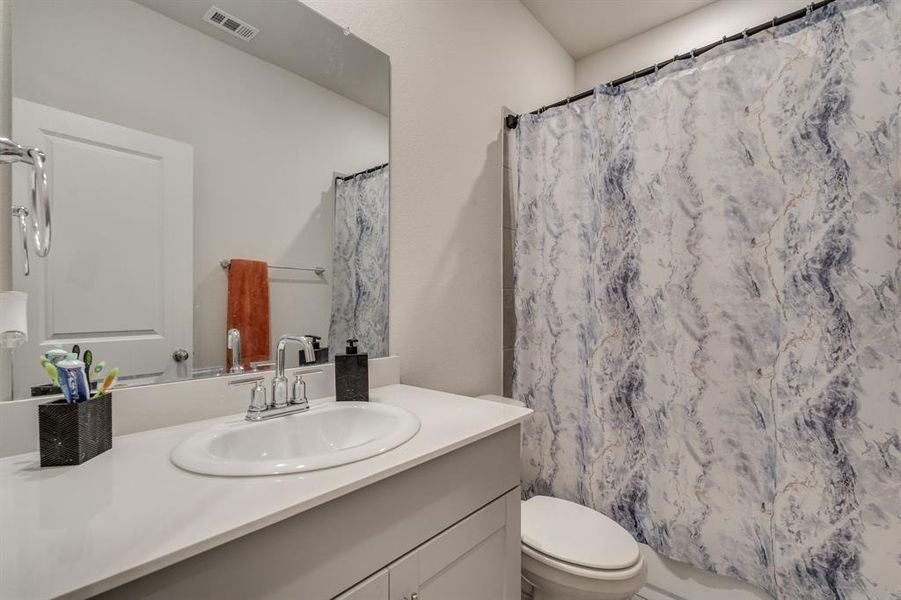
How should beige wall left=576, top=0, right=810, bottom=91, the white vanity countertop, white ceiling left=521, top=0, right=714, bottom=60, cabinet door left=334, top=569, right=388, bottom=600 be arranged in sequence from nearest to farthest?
the white vanity countertop < cabinet door left=334, top=569, right=388, bottom=600 < beige wall left=576, top=0, right=810, bottom=91 < white ceiling left=521, top=0, right=714, bottom=60

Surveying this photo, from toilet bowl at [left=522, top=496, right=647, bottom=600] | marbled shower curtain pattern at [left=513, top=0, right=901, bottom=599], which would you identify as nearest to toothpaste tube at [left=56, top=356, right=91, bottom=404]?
toilet bowl at [left=522, top=496, right=647, bottom=600]

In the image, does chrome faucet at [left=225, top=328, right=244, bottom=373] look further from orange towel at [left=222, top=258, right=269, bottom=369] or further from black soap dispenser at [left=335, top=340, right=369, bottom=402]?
black soap dispenser at [left=335, top=340, right=369, bottom=402]

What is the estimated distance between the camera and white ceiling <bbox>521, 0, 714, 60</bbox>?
6.61ft

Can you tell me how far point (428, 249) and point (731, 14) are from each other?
187 cm

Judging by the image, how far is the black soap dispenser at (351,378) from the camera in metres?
1.11

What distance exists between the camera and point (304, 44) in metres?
1.18

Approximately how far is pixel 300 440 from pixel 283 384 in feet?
0.46

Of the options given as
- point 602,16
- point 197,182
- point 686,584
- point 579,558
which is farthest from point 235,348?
point 602,16

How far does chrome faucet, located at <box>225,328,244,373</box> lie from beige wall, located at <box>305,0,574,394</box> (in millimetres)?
482

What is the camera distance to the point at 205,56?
3.28 ft

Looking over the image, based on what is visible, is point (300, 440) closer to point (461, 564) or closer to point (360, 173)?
point (461, 564)

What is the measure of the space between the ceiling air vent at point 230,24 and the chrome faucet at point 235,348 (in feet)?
2.47

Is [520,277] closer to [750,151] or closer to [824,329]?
[750,151]

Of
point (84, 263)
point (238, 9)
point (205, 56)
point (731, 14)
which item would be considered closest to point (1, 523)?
point (84, 263)
